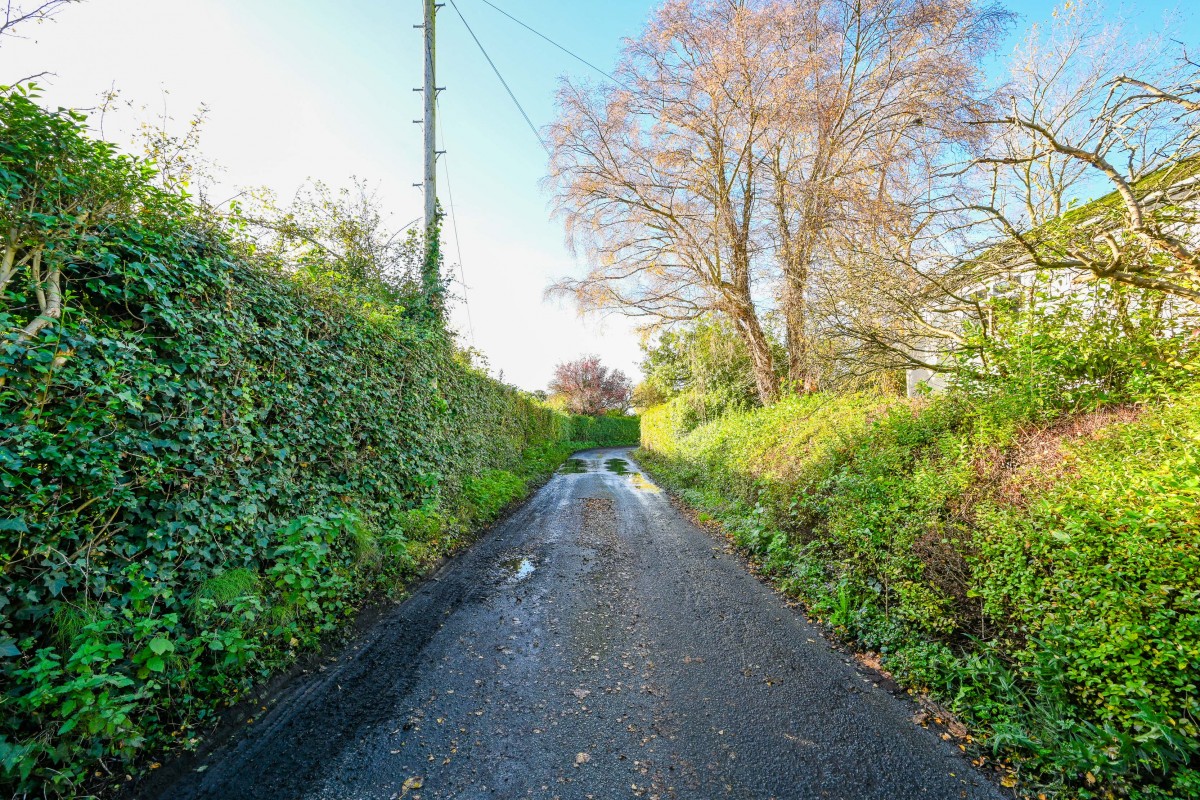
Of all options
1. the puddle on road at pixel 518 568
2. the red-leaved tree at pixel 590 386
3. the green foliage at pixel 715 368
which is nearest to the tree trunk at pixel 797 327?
the green foliage at pixel 715 368

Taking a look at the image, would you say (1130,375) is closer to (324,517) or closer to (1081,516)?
(1081,516)

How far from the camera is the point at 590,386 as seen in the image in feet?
140

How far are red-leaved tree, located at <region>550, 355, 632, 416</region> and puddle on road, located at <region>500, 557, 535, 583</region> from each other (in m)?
35.1

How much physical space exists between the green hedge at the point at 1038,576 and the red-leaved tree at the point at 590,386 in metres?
36.9

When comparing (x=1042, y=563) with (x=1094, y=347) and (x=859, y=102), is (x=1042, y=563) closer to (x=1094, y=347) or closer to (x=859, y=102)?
(x=1094, y=347)

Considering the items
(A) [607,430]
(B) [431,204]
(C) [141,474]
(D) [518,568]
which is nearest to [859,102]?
(B) [431,204]

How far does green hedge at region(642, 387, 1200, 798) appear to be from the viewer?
2.12 m

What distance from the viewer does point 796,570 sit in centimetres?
486

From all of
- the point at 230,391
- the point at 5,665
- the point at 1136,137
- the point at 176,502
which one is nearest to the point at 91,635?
the point at 5,665

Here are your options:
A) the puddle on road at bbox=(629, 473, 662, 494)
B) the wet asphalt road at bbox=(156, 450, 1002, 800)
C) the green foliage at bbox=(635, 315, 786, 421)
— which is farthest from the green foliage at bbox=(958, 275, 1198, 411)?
the puddle on road at bbox=(629, 473, 662, 494)

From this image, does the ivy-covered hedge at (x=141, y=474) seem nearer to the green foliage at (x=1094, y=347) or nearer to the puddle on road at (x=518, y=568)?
the puddle on road at (x=518, y=568)

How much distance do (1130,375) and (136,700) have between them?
6.88 meters

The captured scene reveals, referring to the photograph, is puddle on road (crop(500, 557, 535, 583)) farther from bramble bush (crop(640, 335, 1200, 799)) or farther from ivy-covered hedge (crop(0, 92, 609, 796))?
bramble bush (crop(640, 335, 1200, 799))

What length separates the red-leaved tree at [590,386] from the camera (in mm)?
41938
